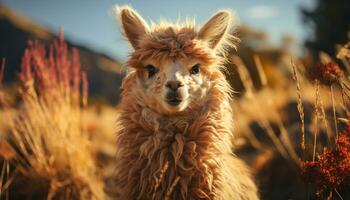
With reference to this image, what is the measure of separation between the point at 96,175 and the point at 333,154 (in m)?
3.37

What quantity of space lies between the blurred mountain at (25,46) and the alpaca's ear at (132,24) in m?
29.6

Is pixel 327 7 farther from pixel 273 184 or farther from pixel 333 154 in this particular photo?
pixel 333 154

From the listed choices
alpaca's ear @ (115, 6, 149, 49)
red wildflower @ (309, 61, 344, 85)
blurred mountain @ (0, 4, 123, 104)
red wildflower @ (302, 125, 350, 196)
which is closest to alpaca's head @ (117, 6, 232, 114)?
alpaca's ear @ (115, 6, 149, 49)

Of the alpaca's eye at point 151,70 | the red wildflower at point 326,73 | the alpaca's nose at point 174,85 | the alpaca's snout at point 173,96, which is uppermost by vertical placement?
the red wildflower at point 326,73

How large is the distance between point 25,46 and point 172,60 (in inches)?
1588

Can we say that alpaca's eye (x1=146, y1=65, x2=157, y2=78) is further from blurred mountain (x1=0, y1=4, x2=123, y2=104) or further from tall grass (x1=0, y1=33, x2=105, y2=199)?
blurred mountain (x1=0, y1=4, x2=123, y2=104)

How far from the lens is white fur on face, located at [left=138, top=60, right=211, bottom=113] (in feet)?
9.40

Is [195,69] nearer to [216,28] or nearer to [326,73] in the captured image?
[216,28]

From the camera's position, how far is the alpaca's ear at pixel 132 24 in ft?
10.9

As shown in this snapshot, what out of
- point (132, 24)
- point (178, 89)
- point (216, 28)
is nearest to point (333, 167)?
point (178, 89)

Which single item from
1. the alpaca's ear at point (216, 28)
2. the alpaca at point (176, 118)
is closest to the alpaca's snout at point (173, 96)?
Answer: the alpaca at point (176, 118)

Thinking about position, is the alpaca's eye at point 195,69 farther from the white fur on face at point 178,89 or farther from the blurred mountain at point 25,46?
the blurred mountain at point 25,46

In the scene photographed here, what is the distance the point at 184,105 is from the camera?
2.91 metres

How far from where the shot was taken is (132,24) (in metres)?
3.41
